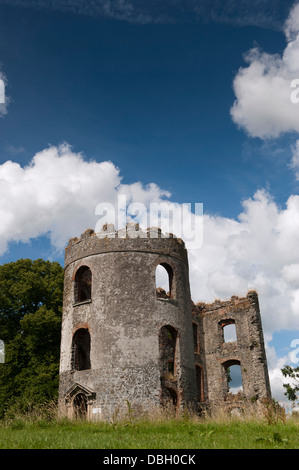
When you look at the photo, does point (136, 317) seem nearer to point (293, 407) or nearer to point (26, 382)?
point (293, 407)

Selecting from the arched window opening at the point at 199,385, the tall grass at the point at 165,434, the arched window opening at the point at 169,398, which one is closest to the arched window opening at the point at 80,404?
the arched window opening at the point at 169,398

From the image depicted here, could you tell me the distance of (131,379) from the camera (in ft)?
52.1

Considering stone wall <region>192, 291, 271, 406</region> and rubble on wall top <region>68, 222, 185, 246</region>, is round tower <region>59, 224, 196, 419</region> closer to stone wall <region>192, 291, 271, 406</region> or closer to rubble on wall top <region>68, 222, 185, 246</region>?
rubble on wall top <region>68, 222, 185, 246</region>

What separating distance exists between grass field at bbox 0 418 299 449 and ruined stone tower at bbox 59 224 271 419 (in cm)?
441

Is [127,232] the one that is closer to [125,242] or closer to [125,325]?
[125,242]

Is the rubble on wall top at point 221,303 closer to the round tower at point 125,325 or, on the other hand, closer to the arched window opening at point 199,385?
the arched window opening at point 199,385

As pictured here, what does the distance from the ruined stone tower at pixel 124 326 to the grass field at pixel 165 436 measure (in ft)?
14.5

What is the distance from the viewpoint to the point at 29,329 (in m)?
24.3

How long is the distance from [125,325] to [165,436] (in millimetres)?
8311

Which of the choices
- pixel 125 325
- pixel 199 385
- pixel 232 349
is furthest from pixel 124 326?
pixel 232 349

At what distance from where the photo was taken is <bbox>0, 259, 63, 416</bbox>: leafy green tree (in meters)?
23.3

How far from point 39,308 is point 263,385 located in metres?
13.4

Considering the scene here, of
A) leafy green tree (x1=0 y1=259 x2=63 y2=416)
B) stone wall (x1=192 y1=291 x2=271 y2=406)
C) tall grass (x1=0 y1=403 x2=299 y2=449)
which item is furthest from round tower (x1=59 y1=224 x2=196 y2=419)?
stone wall (x1=192 y1=291 x2=271 y2=406)
